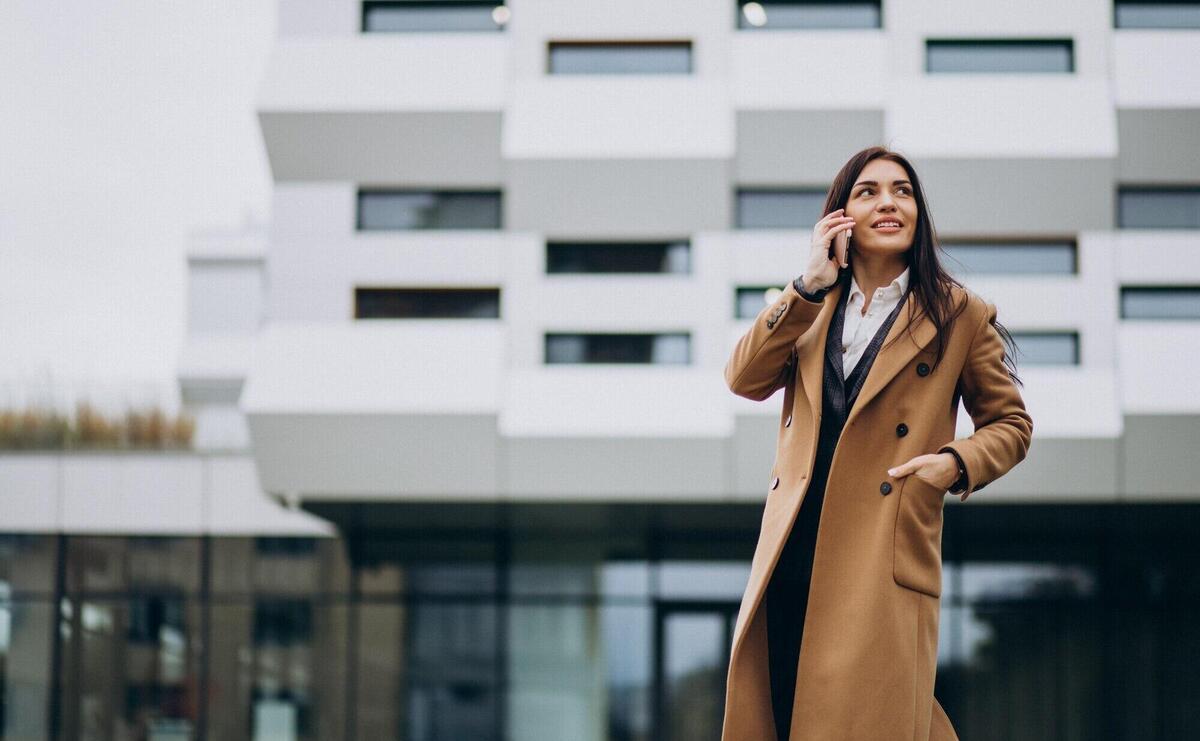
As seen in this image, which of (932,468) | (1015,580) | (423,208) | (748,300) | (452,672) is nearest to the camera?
(932,468)

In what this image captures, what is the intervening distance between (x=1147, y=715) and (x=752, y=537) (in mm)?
5045

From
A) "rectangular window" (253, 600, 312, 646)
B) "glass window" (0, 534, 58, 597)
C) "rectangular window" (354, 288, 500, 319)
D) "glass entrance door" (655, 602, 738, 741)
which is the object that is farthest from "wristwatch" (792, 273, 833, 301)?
"glass window" (0, 534, 58, 597)

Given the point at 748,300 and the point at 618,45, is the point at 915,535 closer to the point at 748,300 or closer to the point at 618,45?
the point at 748,300

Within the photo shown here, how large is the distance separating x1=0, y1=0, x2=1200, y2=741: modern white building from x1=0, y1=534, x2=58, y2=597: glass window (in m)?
0.19

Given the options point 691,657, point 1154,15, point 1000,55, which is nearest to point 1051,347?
point 1000,55

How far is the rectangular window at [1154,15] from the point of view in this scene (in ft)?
47.1

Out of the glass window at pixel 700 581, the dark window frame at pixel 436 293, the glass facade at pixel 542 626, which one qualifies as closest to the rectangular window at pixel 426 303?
the dark window frame at pixel 436 293

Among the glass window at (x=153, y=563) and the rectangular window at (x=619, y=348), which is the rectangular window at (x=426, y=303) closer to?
the rectangular window at (x=619, y=348)

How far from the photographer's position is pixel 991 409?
2539mm

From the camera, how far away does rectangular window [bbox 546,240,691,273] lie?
574 inches

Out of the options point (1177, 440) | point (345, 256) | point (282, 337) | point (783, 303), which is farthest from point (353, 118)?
point (783, 303)

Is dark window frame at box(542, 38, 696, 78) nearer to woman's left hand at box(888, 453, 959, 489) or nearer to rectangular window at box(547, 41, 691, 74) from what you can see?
rectangular window at box(547, 41, 691, 74)

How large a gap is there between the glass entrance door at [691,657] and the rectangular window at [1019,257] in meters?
4.92

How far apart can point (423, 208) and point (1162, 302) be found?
324 inches
